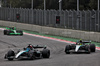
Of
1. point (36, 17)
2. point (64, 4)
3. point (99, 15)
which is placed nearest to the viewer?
point (99, 15)

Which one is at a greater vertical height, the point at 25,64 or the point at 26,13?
the point at 26,13

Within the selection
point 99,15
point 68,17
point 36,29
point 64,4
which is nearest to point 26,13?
point 36,29

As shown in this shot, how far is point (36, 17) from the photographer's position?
44.7 meters

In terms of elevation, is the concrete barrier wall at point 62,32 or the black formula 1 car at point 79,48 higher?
the concrete barrier wall at point 62,32

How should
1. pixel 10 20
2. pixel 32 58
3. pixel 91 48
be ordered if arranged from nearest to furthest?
pixel 32 58 < pixel 91 48 < pixel 10 20

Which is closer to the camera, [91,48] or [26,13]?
[91,48]

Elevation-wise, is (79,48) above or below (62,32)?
below

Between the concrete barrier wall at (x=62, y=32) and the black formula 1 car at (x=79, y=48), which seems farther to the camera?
the concrete barrier wall at (x=62, y=32)

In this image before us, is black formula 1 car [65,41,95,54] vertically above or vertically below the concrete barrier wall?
below

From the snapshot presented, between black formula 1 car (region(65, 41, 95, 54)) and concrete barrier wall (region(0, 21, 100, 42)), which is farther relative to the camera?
concrete barrier wall (region(0, 21, 100, 42))

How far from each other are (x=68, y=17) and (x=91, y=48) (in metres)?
15.8

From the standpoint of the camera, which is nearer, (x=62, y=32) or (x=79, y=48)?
(x=79, y=48)

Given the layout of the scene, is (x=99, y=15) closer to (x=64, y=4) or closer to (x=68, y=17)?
(x=68, y=17)

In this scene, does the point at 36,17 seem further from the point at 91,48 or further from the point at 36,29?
the point at 91,48
